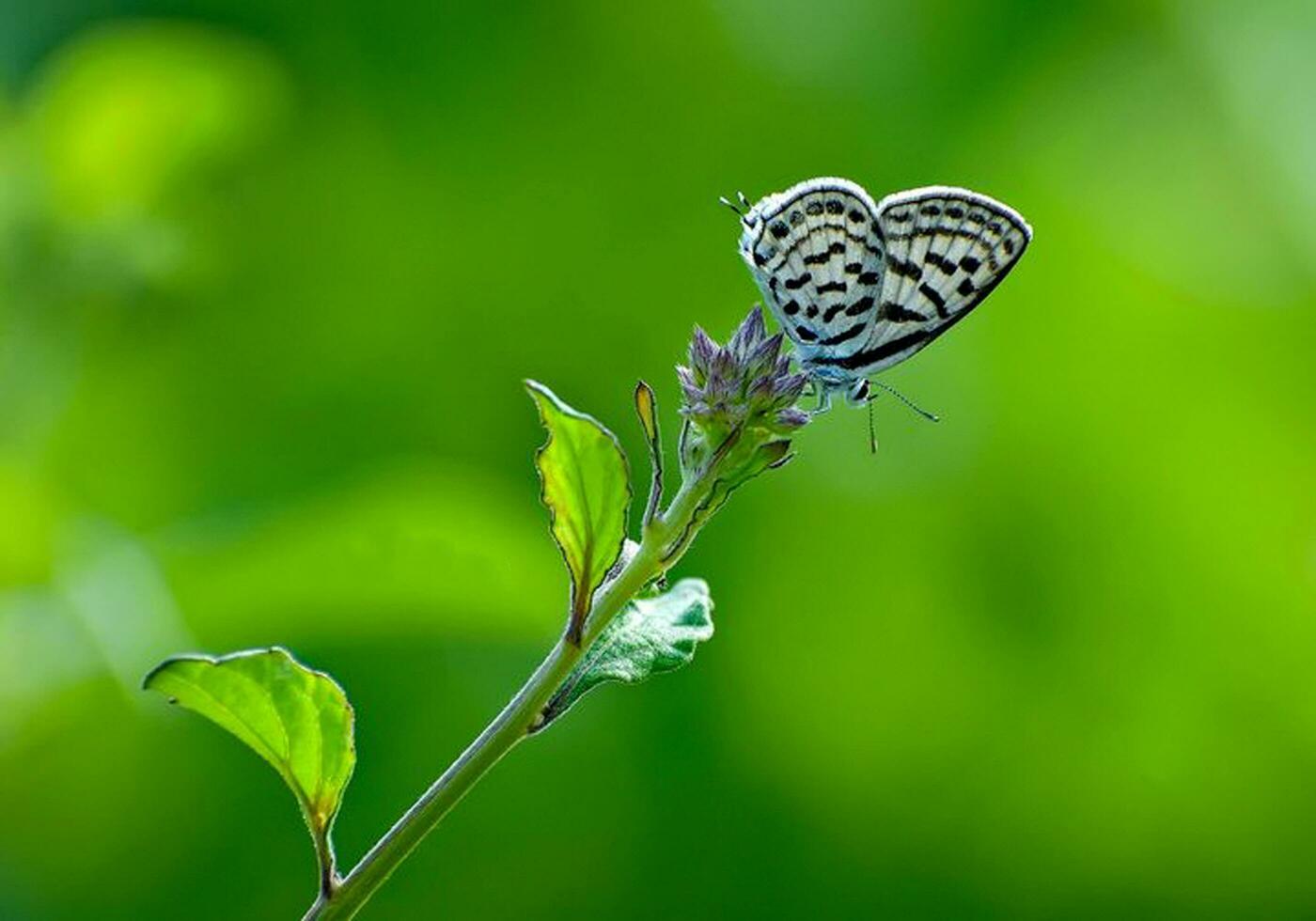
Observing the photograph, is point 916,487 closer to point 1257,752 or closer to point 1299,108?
point 1257,752

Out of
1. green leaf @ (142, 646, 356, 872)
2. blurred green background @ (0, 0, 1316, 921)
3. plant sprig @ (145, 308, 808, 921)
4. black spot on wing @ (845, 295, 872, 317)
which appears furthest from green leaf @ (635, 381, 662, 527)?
blurred green background @ (0, 0, 1316, 921)

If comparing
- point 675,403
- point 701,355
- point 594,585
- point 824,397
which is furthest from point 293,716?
point 675,403

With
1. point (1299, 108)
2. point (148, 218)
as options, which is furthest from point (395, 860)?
point (1299, 108)

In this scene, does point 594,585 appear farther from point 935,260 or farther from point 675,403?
point 675,403

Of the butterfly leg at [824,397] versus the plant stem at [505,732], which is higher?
the butterfly leg at [824,397]

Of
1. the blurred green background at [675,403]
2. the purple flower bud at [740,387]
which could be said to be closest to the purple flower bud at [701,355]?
the purple flower bud at [740,387]

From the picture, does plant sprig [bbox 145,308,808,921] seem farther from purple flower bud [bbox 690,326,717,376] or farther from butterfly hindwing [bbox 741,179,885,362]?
butterfly hindwing [bbox 741,179,885,362]

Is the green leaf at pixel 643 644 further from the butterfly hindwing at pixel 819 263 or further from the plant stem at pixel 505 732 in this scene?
the butterfly hindwing at pixel 819 263
